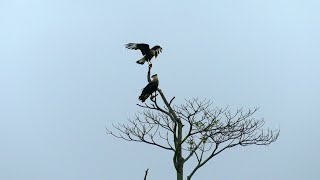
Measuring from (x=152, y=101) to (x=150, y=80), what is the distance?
25.9 inches

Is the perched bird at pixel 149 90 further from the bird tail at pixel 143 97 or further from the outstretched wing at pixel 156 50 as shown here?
the outstretched wing at pixel 156 50

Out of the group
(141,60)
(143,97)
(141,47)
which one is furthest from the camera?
(141,47)

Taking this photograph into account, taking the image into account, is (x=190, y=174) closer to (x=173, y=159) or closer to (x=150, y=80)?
(x=173, y=159)

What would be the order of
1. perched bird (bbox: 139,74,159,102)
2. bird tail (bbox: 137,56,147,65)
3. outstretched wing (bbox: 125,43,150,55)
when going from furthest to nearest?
1. outstretched wing (bbox: 125,43,150,55)
2. bird tail (bbox: 137,56,147,65)
3. perched bird (bbox: 139,74,159,102)

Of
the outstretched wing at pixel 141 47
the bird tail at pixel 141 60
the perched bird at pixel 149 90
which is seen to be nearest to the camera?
the perched bird at pixel 149 90

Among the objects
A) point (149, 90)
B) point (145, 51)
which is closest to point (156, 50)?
point (145, 51)

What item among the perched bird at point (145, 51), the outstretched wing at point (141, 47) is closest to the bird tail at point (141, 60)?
the perched bird at point (145, 51)

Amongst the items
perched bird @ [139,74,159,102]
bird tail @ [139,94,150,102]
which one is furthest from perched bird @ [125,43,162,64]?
bird tail @ [139,94,150,102]

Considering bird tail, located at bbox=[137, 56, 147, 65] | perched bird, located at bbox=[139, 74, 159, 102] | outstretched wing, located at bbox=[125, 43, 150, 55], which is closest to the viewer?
perched bird, located at bbox=[139, 74, 159, 102]

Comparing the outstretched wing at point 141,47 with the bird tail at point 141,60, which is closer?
the bird tail at point 141,60

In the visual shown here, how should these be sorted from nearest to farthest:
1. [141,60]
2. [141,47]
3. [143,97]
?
1. [143,97]
2. [141,60]
3. [141,47]

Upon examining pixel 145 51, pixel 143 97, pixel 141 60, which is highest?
pixel 145 51

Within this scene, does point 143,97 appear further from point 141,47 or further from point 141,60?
point 141,47

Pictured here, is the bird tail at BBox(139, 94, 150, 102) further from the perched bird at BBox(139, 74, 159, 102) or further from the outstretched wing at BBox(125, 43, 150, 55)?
the outstretched wing at BBox(125, 43, 150, 55)
